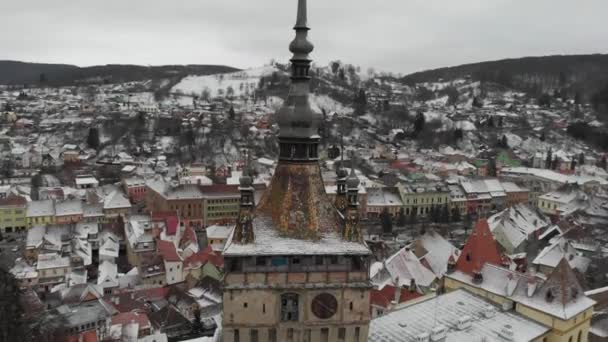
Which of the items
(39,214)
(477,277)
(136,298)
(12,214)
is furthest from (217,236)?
(477,277)

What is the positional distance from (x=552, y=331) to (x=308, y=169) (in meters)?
22.4

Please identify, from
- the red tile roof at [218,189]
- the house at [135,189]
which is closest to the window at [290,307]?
the red tile roof at [218,189]

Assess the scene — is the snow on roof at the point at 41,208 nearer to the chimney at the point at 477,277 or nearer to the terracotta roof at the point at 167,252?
the terracotta roof at the point at 167,252

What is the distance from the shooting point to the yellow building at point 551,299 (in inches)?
1252

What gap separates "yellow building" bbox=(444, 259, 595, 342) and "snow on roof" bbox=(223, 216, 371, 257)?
19975mm

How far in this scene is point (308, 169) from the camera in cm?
1952

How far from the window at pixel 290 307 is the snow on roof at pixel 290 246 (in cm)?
186

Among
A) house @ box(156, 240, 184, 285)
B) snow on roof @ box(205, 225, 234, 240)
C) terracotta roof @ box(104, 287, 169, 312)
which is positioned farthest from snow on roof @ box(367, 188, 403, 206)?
terracotta roof @ box(104, 287, 169, 312)

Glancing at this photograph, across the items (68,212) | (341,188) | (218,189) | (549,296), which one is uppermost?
(341,188)

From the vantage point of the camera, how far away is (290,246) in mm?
18375

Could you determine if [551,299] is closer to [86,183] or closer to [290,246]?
[290,246]

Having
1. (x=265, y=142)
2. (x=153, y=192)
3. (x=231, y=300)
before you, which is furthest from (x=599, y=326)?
(x=265, y=142)

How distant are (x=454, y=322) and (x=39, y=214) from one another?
80233 millimetres

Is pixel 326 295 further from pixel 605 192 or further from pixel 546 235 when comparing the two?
pixel 605 192
